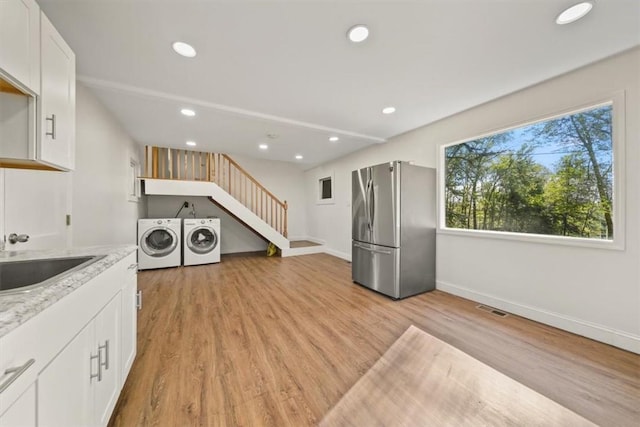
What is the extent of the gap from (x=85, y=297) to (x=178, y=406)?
0.90m

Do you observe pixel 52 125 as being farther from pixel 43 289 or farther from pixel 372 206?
pixel 372 206

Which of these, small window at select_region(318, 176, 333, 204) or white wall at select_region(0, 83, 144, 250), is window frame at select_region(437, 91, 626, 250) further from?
white wall at select_region(0, 83, 144, 250)

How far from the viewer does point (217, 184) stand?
5.06 metres

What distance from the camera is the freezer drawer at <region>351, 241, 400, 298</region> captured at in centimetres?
299

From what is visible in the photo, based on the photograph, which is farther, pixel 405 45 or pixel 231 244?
pixel 231 244

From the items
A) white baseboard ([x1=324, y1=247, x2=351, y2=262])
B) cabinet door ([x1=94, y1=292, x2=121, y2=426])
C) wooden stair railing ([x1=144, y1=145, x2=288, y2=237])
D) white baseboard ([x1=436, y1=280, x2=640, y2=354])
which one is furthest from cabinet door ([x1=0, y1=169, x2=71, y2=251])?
white baseboard ([x1=324, y1=247, x2=351, y2=262])

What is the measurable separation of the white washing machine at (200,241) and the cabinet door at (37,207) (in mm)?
2748

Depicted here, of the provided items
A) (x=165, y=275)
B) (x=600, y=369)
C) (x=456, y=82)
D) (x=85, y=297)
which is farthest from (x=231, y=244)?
(x=600, y=369)

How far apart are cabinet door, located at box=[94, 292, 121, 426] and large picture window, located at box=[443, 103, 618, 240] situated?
11.9 ft

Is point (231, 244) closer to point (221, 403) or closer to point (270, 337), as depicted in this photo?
point (270, 337)

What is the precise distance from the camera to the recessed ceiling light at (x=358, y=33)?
1.64 meters

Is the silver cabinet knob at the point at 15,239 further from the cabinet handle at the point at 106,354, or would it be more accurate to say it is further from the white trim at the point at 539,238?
the white trim at the point at 539,238

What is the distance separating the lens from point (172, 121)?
3299mm

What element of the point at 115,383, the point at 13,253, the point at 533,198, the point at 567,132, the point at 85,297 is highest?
the point at 567,132
